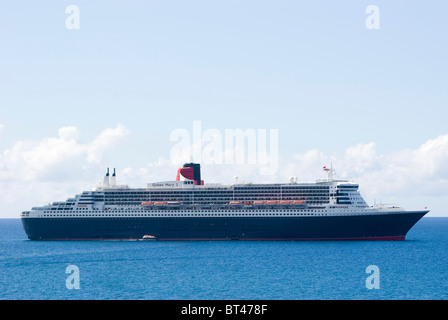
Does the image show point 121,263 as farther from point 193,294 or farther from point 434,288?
point 434,288

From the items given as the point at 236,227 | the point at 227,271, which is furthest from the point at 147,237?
the point at 227,271

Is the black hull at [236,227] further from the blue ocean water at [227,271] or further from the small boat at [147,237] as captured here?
the blue ocean water at [227,271]

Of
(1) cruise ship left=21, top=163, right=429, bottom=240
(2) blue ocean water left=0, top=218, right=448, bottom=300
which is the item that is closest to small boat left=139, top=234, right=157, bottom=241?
(1) cruise ship left=21, top=163, right=429, bottom=240

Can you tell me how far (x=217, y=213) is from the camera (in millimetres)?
88875

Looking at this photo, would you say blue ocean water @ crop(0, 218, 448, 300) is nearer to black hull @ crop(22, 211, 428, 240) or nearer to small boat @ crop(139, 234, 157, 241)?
black hull @ crop(22, 211, 428, 240)

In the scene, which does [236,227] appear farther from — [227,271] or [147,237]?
[227,271]

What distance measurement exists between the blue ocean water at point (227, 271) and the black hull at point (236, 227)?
8.00 ft

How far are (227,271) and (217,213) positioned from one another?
110 feet

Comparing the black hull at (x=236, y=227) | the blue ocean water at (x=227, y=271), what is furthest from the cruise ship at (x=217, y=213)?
the blue ocean water at (x=227, y=271)

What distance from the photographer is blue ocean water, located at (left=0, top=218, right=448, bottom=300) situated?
44312 millimetres

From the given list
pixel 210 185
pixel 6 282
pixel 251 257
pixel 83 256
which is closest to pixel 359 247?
pixel 251 257

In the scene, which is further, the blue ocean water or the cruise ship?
the cruise ship

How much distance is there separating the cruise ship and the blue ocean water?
3.09m
